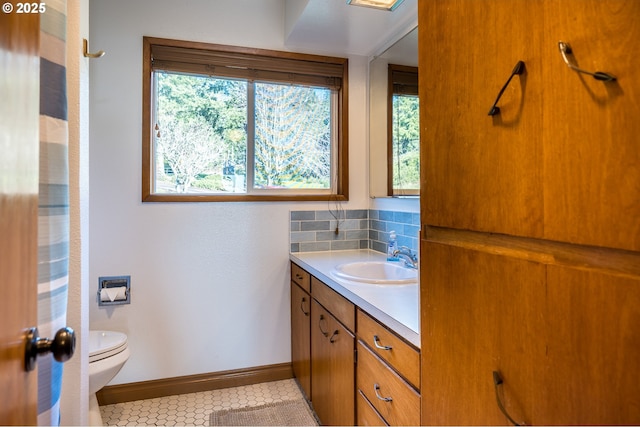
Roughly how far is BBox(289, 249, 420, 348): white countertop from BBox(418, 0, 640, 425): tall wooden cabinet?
0.21 m

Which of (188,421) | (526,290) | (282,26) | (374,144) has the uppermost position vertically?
(282,26)

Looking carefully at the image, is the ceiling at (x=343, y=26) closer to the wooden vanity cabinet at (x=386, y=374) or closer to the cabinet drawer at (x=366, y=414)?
the wooden vanity cabinet at (x=386, y=374)

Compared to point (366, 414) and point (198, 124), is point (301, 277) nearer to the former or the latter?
point (366, 414)

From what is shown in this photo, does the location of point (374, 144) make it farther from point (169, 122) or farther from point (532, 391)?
point (532, 391)

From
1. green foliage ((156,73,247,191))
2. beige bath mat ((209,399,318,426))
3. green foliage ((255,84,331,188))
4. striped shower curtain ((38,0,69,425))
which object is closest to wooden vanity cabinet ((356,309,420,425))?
beige bath mat ((209,399,318,426))

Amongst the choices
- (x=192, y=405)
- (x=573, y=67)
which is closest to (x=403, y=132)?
(x=573, y=67)

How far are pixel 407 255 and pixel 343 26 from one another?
1.36 metres

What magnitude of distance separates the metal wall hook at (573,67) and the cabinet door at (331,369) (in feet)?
3.90

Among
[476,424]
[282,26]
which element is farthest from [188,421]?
[282,26]

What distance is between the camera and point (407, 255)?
1.94 metres

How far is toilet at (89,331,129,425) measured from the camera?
5.50ft

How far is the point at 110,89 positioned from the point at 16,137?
175 cm

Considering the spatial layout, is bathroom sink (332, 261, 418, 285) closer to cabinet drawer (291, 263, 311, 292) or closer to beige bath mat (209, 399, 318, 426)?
cabinet drawer (291, 263, 311, 292)

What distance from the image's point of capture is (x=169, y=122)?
2207 mm
